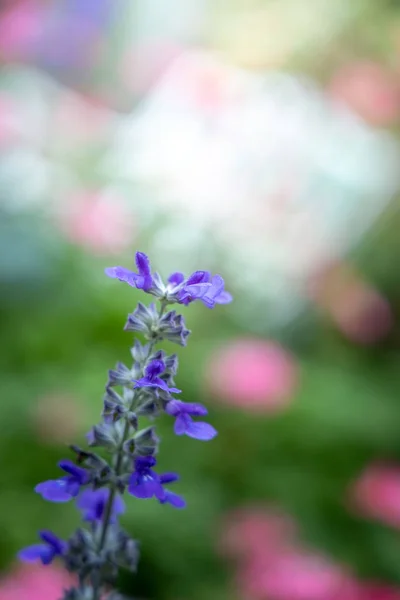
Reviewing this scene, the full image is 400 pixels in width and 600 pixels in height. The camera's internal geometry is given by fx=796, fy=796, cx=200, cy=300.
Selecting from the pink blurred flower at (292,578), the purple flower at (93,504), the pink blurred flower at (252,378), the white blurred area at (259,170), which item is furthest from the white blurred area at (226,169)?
the purple flower at (93,504)

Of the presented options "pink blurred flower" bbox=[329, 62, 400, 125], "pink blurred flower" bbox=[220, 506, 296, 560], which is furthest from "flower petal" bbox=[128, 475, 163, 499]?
"pink blurred flower" bbox=[329, 62, 400, 125]

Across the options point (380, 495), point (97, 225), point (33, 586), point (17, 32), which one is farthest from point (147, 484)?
point (17, 32)

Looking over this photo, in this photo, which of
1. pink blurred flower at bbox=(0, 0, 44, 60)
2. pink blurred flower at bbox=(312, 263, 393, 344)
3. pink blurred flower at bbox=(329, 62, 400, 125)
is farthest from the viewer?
pink blurred flower at bbox=(0, 0, 44, 60)

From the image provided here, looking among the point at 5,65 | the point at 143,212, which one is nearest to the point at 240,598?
the point at 143,212

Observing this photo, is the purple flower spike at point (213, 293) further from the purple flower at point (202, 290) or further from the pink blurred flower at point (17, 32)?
the pink blurred flower at point (17, 32)

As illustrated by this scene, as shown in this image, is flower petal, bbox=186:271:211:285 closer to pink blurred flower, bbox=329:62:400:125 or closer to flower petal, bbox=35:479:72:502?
flower petal, bbox=35:479:72:502

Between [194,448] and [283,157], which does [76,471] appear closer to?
[194,448]
